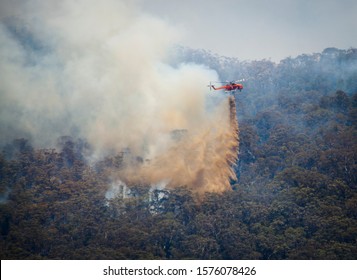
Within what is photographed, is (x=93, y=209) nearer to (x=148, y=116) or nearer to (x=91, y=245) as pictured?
(x=91, y=245)

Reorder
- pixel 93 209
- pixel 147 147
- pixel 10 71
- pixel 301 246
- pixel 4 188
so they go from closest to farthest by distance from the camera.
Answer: pixel 301 246
pixel 93 209
pixel 4 188
pixel 147 147
pixel 10 71

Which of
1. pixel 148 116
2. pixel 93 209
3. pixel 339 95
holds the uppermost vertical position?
pixel 339 95

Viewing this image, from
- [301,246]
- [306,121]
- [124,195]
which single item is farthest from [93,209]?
[306,121]

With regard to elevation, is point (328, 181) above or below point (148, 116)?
below

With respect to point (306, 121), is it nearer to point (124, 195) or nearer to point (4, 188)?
point (124, 195)

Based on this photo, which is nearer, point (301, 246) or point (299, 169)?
point (301, 246)

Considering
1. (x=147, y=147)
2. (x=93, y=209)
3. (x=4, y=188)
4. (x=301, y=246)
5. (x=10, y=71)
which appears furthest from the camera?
(x=10, y=71)
